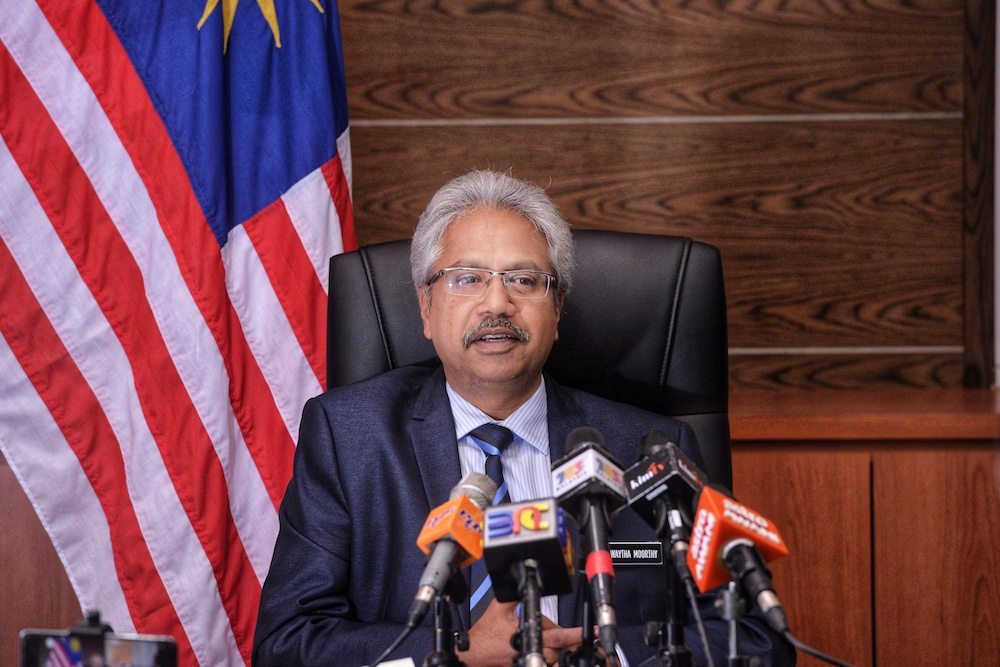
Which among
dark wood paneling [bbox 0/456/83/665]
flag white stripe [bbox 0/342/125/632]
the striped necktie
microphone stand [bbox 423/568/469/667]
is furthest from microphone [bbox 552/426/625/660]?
dark wood paneling [bbox 0/456/83/665]

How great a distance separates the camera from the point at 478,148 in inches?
116

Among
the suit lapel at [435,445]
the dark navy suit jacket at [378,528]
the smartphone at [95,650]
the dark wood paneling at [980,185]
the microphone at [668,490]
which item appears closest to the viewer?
the smartphone at [95,650]

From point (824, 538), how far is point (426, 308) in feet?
3.74

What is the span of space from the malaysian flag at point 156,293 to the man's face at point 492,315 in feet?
2.06

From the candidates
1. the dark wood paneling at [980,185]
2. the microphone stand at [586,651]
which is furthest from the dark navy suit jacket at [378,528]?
the dark wood paneling at [980,185]

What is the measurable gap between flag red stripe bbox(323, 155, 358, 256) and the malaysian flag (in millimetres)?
72

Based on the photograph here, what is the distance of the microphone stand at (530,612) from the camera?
0.91 m

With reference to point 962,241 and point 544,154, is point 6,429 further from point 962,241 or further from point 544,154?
point 962,241

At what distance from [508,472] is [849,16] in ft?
6.22

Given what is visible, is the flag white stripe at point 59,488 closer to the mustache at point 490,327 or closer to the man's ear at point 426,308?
the man's ear at point 426,308

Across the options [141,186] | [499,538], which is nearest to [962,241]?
[141,186]

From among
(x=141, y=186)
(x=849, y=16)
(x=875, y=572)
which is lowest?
(x=875, y=572)

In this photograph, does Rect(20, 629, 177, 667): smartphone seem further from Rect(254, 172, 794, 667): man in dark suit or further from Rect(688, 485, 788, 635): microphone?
Rect(254, 172, 794, 667): man in dark suit

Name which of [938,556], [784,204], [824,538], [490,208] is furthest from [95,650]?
[784,204]
